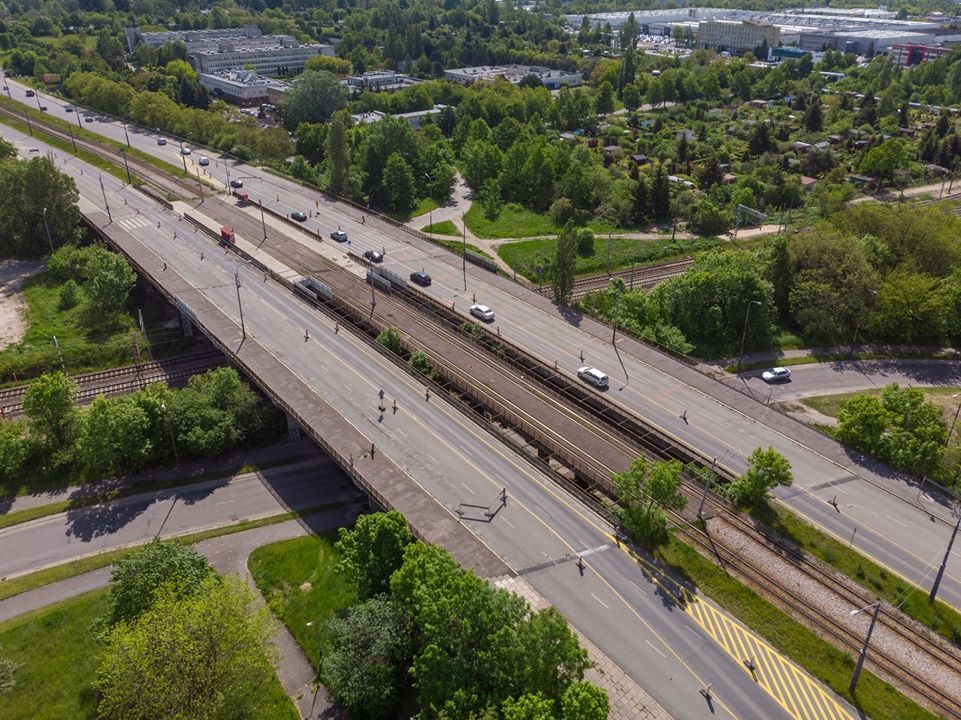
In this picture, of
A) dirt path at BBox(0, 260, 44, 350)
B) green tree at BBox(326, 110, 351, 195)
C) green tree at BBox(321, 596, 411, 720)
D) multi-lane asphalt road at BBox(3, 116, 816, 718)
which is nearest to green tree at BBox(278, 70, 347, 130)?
green tree at BBox(326, 110, 351, 195)

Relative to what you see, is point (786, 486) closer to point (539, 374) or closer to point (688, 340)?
point (539, 374)

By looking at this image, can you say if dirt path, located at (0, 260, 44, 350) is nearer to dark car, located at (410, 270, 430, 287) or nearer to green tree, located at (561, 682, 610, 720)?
dark car, located at (410, 270, 430, 287)

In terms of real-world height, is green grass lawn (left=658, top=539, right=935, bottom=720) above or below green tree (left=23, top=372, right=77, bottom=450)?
below

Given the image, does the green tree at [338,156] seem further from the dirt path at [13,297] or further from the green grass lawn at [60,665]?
the green grass lawn at [60,665]

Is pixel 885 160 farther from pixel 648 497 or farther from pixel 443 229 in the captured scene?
pixel 648 497

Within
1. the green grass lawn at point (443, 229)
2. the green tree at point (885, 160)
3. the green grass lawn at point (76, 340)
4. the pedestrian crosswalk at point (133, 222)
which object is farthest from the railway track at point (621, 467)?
the green tree at point (885, 160)

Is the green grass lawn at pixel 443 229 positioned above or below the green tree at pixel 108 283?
below

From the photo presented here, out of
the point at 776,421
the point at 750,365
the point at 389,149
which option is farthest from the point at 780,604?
the point at 389,149

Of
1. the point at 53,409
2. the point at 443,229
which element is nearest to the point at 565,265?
the point at 443,229
